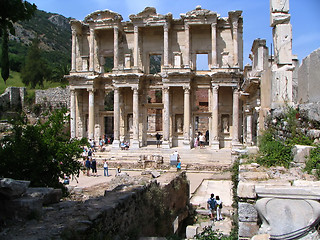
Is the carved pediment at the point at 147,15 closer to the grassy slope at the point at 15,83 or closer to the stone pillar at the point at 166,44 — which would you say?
the stone pillar at the point at 166,44

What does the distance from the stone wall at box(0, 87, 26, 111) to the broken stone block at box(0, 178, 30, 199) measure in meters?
38.5

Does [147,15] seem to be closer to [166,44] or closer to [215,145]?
[166,44]

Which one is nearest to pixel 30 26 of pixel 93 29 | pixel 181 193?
pixel 93 29

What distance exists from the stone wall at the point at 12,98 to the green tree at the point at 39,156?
34.1m

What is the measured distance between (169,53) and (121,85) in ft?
16.3

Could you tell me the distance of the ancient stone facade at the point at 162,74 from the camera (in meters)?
25.5

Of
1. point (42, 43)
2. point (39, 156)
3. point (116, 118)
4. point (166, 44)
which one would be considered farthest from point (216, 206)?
point (42, 43)

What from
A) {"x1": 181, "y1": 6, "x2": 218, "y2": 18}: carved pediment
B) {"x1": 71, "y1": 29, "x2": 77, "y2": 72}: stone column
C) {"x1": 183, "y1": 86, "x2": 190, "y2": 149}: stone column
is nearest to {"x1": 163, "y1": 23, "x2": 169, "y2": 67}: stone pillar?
{"x1": 181, "y1": 6, "x2": 218, "y2": 18}: carved pediment

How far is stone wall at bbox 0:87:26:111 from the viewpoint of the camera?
40594 millimetres

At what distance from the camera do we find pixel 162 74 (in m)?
25.6

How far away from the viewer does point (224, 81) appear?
83.1 feet

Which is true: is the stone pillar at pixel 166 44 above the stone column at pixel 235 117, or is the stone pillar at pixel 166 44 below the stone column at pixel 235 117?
above

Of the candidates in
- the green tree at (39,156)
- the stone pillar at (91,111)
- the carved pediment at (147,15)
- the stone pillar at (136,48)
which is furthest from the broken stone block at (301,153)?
the stone pillar at (91,111)

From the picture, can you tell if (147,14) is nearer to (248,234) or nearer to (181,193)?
(181,193)
